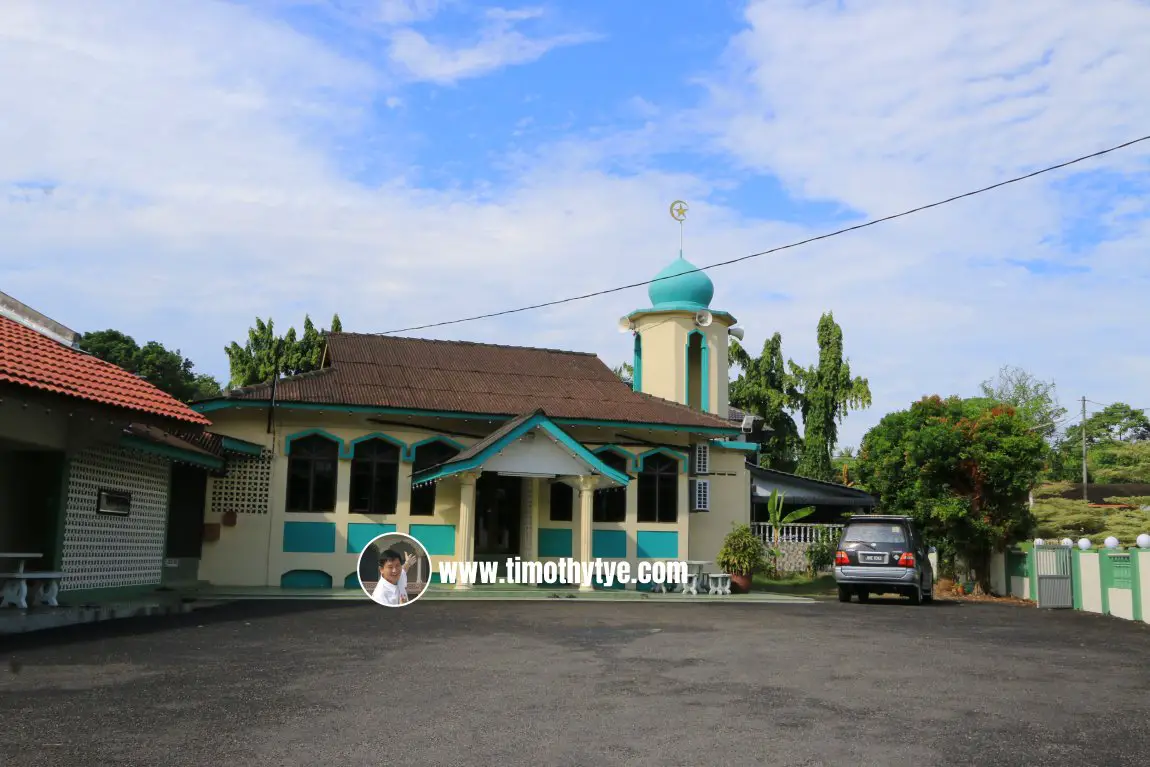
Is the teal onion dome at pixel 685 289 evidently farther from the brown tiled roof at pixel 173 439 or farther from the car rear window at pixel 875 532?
the brown tiled roof at pixel 173 439

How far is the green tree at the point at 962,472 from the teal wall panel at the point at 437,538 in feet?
33.0

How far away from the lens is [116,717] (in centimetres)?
667

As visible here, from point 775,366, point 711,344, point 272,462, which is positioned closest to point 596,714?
point 272,462

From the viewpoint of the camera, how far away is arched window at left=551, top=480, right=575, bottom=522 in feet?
76.6

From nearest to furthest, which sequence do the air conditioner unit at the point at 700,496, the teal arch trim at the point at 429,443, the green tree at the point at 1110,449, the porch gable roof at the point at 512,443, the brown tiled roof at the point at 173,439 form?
the brown tiled roof at the point at 173,439 < the porch gable roof at the point at 512,443 < the teal arch trim at the point at 429,443 < the air conditioner unit at the point at 700,496 < the green tree at the point at 1110,449

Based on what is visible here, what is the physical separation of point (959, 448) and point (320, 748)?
763 inches

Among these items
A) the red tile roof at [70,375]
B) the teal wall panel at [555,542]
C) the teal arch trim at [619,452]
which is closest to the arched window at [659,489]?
the teal arch trim at [619,452]

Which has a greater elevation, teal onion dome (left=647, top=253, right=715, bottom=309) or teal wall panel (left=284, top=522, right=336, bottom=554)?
teal onion dome (left=647, top=253, right=715, bottom=309)

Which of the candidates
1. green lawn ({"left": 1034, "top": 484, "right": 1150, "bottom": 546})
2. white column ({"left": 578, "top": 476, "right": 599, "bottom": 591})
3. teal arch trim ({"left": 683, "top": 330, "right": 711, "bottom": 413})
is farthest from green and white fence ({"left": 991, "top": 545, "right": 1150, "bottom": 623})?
white column ({"left": 578, "top": 476, "right": 599, "bottom": 591})

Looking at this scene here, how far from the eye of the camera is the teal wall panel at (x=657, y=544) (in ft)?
78.0

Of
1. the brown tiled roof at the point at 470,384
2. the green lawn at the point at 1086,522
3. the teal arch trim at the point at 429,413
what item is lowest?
the green lawn at the point at 1086,522

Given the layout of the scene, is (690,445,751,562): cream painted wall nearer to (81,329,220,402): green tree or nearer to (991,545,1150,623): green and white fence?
(991,545,1150,623): green and white fence

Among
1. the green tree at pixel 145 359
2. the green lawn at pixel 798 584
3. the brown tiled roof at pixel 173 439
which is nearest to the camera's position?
the brown tiled roof at pixel 173 439

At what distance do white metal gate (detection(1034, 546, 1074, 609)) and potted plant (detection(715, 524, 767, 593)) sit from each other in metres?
5.93
